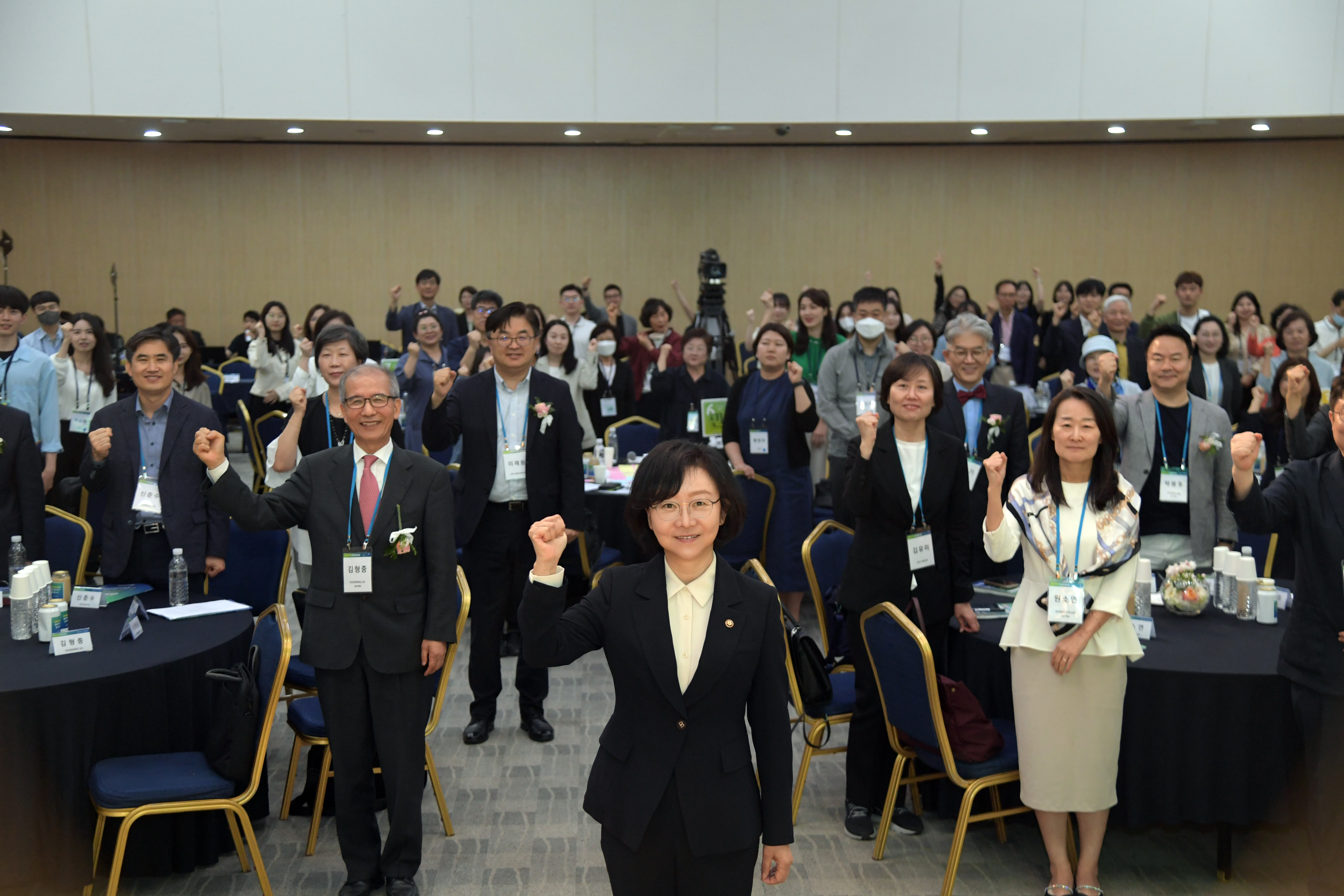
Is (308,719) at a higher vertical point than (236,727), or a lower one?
lower

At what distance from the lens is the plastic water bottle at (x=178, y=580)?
417cm

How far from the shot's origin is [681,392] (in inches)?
292

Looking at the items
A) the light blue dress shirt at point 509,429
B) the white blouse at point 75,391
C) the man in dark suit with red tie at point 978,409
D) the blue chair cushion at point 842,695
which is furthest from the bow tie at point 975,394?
the white blouse at point 75,391

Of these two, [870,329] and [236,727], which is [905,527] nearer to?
[236,727]

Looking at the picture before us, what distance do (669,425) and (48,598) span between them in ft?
14.1

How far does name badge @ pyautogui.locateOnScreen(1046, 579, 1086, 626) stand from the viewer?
327cm

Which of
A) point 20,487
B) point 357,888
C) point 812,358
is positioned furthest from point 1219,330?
point 20,487

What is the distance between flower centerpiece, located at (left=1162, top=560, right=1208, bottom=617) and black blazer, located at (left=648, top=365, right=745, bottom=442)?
3663 mm

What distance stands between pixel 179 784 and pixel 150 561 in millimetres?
1363

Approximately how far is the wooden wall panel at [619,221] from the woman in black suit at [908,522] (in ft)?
34.3

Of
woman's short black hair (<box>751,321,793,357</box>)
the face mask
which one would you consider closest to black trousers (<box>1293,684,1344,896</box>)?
woman's short black hair (<box>751,321,793,357</box>)

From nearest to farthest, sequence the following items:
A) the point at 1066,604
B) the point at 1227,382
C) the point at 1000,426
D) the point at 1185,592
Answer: the point at 1066,604
the point at 1185,592
the point at 1000,426
the point at 1227,382

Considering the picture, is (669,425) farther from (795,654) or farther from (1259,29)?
(1259,29)

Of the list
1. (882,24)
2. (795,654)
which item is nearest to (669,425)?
(795,654)
